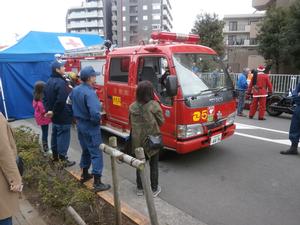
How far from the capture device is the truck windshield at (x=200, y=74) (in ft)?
16.4

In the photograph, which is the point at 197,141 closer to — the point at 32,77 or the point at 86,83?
the point at 86,83

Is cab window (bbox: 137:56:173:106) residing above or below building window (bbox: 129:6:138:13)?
below

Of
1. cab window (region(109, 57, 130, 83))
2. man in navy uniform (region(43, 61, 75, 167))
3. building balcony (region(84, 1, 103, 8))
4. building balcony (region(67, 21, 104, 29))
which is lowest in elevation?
man in navy uniform (region(43, 61, 75, 167))

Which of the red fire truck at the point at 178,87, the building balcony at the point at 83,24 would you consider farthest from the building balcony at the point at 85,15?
the red fire truck at the point at 178,87

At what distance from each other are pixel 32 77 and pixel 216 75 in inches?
289

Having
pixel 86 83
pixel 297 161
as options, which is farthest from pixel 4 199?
pixel 297 161

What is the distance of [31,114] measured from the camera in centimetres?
1039

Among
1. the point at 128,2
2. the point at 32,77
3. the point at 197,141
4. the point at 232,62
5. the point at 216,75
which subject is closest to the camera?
the point at 197,141

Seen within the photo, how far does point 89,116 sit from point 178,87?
1.63m

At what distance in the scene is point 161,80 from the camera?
5.05 m

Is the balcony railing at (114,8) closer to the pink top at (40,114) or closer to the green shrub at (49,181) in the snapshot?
the pink top at (40,114)

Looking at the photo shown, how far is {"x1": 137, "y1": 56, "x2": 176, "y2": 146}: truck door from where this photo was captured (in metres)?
4.93

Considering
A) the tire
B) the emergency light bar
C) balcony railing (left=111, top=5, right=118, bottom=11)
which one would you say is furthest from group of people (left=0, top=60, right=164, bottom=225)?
balcony railing (left=111, top=5, right=118, bottom=11)

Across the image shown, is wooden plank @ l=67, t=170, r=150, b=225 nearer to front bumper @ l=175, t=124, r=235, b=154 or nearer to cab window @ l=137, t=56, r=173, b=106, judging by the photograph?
front bumper @ l=175, t=124, r=235, b=154
